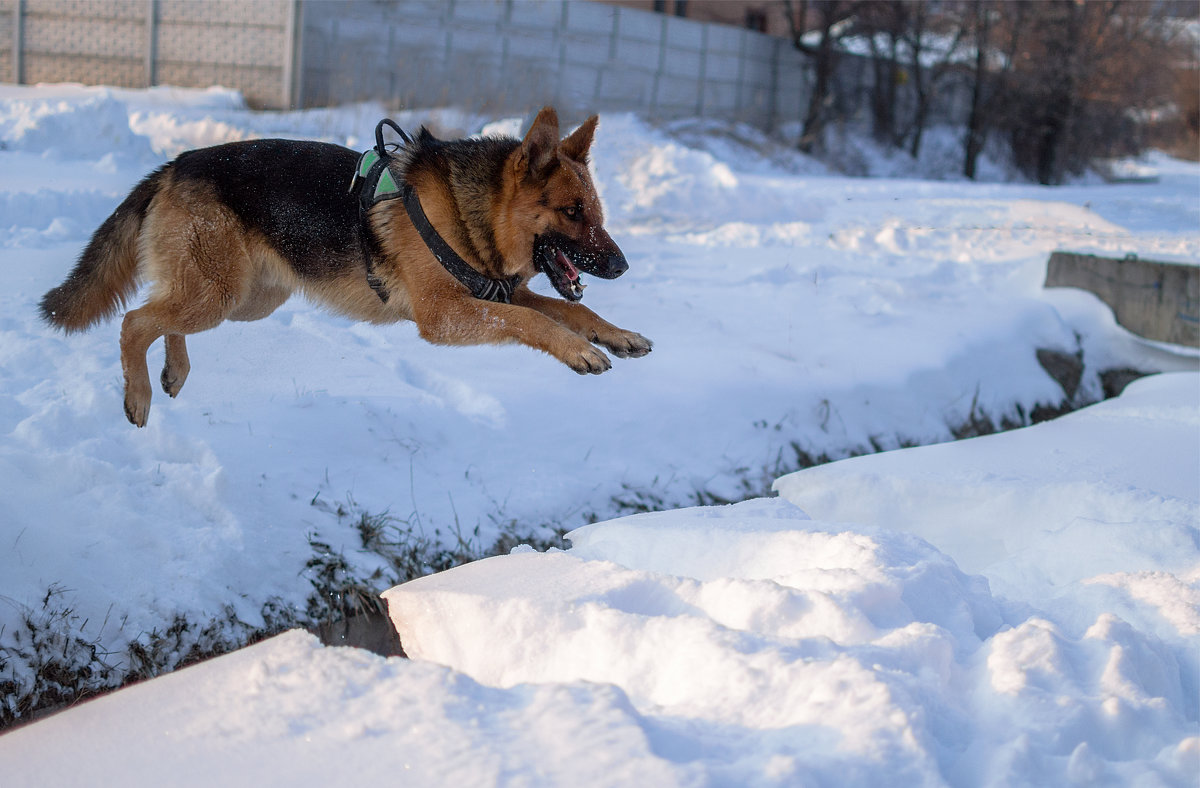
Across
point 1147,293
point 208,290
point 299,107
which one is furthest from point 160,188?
point 299,107

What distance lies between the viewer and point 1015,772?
2004mm

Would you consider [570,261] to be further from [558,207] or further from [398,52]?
[398,52]

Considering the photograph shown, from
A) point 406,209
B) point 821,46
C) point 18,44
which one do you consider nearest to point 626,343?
point 406,209

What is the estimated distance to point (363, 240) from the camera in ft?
13.0

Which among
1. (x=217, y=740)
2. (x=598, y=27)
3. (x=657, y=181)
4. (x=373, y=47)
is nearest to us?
(x=217, y=740)

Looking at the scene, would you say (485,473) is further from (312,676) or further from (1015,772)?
(1015,772)

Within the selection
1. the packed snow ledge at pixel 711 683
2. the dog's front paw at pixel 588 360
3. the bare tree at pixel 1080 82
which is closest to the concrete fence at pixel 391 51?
the bare tree at pixel 1080 82

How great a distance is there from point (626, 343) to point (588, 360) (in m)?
0.37

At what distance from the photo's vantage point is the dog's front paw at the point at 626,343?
3.74 m

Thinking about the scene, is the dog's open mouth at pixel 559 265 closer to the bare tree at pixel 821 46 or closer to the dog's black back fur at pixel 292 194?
the dog's black back fur at pixel 292 194

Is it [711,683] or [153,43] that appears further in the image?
[153,43]

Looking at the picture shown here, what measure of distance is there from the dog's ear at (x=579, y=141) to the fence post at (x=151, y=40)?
12155mm

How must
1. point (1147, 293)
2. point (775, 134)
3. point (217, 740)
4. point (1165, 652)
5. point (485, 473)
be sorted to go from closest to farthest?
point (217, 740) → point (1165, 652) → point (485, 473) → point (1147, 293) → point (775, 134)

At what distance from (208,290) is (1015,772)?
10.8ft
